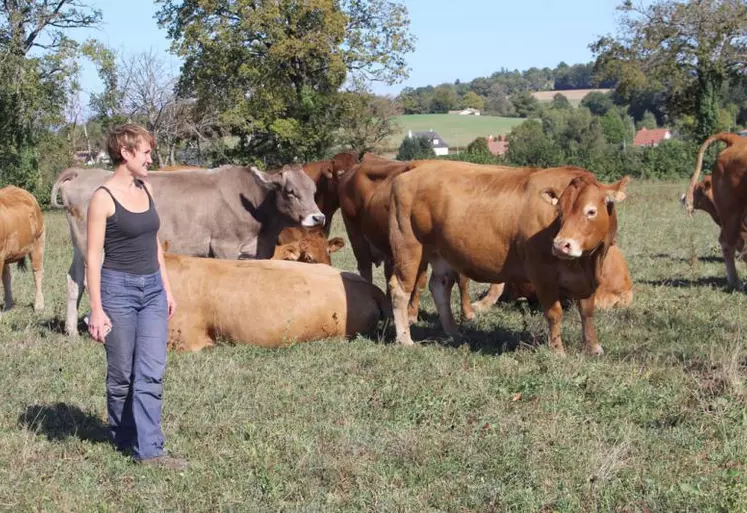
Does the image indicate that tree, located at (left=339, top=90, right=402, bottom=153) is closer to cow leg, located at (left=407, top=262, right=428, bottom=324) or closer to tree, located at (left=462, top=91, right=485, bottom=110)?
cow leg, located at (left=407, top=262, right=428, bottom=324)

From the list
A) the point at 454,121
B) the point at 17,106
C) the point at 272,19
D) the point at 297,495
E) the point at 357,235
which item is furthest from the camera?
the point at 454,121

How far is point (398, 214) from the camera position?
881 centimetres

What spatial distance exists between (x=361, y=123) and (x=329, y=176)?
38.1 metres

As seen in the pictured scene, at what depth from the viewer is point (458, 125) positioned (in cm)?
12694

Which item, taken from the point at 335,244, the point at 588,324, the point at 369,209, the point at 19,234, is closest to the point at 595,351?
the point at 588,324

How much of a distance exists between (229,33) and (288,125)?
549 centimetres

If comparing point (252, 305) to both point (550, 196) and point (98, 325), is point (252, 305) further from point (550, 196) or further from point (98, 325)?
point (98, 325)

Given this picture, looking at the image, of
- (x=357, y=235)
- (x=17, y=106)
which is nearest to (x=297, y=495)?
(x=357, y=235)

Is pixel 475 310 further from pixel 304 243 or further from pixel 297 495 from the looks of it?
pixel 297 495

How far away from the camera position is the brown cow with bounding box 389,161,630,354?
744 cm

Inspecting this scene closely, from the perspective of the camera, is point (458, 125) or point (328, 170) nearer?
point (328, 170)

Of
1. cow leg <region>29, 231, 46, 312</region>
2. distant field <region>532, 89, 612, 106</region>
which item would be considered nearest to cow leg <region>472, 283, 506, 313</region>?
cow leg <region>29, 231, 46, 312</region>

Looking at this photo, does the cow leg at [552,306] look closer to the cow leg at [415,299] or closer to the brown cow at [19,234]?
the cow leg at [415,299]

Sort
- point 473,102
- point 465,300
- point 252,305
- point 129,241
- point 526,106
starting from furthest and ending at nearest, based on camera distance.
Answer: point 473,102, point 526,106, point 465,300, point 252,305, point 129,241
